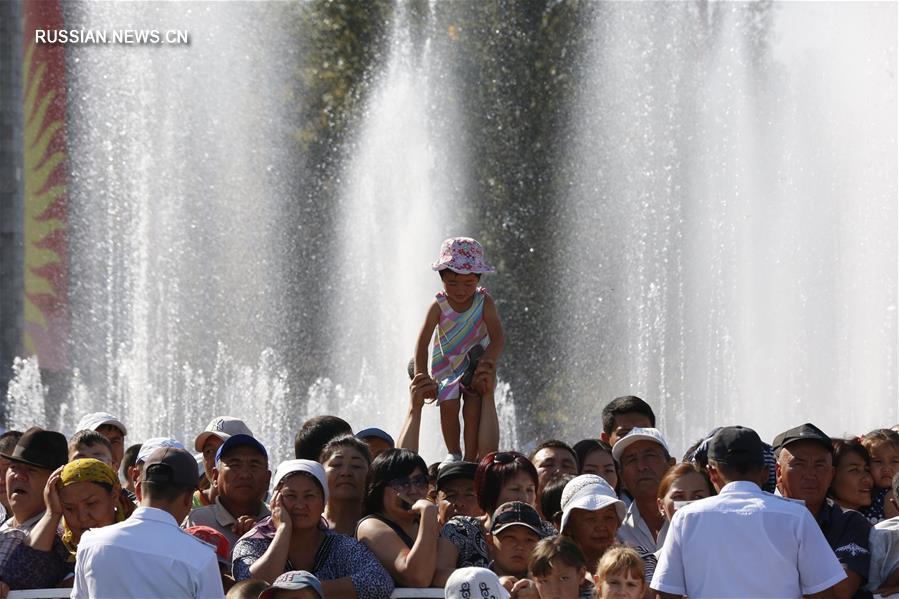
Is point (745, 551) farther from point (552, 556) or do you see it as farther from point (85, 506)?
point (85, 506)

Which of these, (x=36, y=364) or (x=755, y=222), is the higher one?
(x=755, y=222)

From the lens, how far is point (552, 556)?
6316mm

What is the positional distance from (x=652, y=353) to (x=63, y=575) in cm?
2193

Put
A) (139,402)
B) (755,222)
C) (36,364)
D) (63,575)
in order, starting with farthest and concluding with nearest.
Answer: (36,364), (139,402), (755,222), (63,575)

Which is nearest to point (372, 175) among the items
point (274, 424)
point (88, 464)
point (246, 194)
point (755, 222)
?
point (246, 194)

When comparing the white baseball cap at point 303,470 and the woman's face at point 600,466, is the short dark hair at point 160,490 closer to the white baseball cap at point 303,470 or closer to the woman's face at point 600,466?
the white baseball cap at point 303,470

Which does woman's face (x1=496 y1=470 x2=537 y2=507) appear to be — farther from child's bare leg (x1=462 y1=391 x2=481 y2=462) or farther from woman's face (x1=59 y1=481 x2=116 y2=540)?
child's bare leg (x1=462 y1=391 x2=481 y2=462)

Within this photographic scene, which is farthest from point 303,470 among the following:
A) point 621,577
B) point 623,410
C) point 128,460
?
point 623,410

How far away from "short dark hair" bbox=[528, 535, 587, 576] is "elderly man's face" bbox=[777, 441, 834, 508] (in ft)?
3.11

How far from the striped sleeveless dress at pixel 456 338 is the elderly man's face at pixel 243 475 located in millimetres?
2424

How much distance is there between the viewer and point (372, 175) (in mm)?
28438

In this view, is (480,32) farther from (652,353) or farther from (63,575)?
(63,575)

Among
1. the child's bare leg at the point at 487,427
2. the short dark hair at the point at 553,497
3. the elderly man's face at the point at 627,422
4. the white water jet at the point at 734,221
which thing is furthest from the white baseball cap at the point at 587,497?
the white water jet at the point at 734,221
